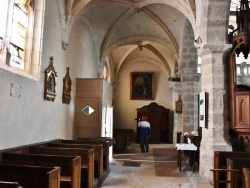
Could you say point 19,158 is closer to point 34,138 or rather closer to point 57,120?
point 34,138

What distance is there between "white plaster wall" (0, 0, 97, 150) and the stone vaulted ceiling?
0.81 m

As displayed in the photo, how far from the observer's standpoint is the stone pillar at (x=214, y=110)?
640 centimetres

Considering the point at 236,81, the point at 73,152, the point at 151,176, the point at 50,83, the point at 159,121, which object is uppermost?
the point at 236,81

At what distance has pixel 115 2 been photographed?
9781 mm

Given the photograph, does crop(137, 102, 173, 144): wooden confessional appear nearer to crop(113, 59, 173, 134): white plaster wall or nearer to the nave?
crop(113, 59, 173, 134): white plaster wall

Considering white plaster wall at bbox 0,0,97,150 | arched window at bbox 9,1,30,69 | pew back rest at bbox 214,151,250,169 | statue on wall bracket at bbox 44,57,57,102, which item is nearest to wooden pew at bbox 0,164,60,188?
white plaster wall at bbox 0,0,97,150

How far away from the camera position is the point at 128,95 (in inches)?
711

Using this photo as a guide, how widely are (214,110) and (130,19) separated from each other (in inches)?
254

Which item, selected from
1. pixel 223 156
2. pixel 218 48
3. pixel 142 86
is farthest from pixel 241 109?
pixel 142 86

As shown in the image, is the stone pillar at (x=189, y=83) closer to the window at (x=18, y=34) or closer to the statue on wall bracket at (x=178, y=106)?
the statue on wall bracket at (x=178, y=106)

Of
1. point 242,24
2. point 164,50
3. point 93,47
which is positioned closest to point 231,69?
point 242,24

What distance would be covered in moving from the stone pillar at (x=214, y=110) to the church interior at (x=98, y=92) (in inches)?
0.9

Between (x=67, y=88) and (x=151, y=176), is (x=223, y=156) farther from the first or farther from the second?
(x=67, y=88)

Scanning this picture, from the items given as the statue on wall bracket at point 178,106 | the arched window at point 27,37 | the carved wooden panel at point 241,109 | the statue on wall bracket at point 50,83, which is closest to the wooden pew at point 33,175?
the arched window at point 27,37
